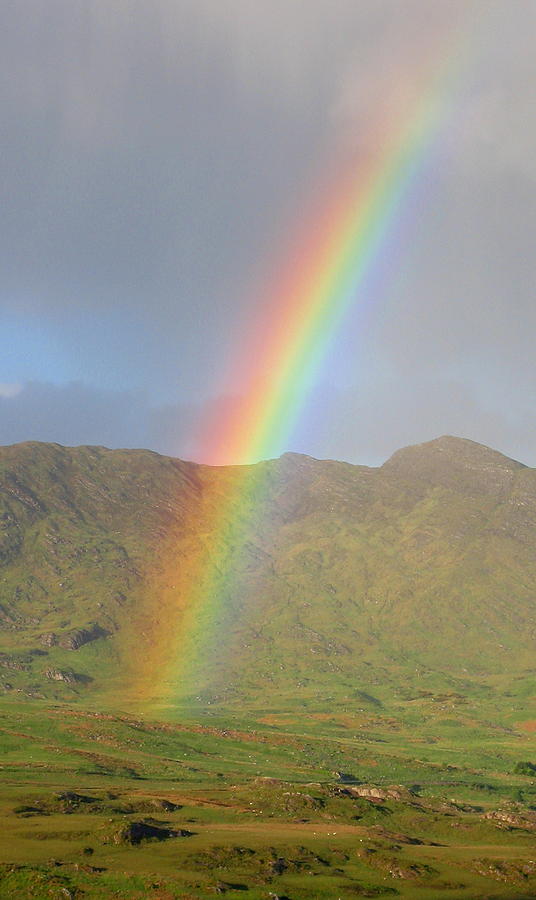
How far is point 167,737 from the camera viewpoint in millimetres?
193500

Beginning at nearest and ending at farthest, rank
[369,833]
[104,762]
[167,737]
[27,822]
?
[27,822], [369,833], [104,762], [167,737]

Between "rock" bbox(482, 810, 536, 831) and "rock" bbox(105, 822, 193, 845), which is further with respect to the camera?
"rock" bbox(482, 810, 536, 831)

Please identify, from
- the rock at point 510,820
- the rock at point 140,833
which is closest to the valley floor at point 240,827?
the rock at point 140,833

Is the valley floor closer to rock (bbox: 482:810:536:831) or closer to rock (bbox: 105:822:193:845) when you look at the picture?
rock (bbox: 105:822:193:845)

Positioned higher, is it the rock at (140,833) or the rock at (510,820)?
the rock at (140,833)

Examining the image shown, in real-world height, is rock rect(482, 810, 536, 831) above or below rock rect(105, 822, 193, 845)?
below

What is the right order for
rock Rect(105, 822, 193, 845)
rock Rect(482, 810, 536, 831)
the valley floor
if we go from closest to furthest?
the valley floor, rock Rect(105, 822, 193, 845), rock Rect(482, 810, 536, 831)

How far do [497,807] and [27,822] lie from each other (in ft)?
281

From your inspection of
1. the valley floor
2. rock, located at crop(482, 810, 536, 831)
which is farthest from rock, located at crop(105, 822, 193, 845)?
rock, located at crop(482, 810, 536, 831)

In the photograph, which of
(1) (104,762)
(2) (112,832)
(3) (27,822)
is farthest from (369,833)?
(1) (104,762)

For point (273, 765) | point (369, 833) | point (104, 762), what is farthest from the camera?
point (273, 765)

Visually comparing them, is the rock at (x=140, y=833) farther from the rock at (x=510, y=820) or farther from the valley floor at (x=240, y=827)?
the rock at (x=510, y=820)

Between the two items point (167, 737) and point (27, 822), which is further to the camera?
point (167, 737)

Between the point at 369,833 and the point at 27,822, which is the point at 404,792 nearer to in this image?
the point at 369,833
